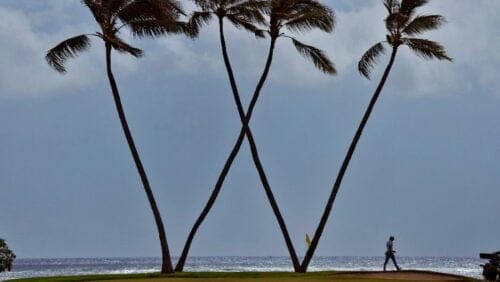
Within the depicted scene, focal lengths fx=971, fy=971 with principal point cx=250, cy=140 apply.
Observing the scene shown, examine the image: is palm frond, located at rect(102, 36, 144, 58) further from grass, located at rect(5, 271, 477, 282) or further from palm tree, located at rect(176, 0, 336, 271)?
grass, located at rect(5, 271, 477, 282)

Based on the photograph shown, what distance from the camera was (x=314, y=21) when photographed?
1738 inches

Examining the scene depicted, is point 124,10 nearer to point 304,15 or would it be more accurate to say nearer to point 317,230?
point 304,15

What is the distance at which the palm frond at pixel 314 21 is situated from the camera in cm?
4356

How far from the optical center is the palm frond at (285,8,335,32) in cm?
4356

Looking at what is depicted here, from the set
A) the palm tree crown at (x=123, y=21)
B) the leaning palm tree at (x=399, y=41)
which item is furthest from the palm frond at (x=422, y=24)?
the palm tree crown at (x=123, y=21)

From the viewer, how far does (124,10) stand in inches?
1624

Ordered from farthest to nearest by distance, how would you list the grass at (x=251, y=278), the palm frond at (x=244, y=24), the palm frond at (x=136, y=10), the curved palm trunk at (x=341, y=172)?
the palm frond at (x=244, y=24)
the curved palm trunk at (x=341, y=172)
the palm frond at (x=136, y=10)
the grass at (x=251, y=278)

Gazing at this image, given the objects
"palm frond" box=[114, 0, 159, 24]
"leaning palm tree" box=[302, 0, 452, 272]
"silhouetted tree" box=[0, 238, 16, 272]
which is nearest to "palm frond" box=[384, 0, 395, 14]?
"leaning palm tree" box=[302, 0, 452, 272]

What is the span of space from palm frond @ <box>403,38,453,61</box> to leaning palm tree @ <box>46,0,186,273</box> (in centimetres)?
1060

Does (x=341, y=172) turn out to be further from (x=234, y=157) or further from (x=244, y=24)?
(x=244, y=24)

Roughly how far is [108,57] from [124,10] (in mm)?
2191

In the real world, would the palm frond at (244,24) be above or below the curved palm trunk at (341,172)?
above

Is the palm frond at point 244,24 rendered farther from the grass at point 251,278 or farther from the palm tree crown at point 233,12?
the grass at point 251,278

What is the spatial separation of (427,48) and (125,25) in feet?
44.1
